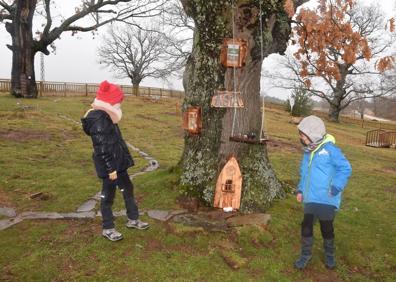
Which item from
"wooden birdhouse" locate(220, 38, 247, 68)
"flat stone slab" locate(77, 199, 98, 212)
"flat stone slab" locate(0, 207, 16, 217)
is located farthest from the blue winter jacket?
"flat stone slab" locate(0, 207, 16, 217)

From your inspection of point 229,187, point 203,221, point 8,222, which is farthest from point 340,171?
point 8,222

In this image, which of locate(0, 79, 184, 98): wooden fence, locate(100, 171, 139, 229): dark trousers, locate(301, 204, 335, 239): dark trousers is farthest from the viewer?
locate(0, 79, 184, 98): wooden fence

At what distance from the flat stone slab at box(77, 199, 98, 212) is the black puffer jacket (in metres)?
1.29

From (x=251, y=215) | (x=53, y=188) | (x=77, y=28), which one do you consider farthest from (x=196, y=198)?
(x=77, y=28)

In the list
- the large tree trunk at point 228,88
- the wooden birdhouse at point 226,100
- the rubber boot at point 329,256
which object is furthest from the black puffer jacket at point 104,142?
the rubber boot at point 329,256

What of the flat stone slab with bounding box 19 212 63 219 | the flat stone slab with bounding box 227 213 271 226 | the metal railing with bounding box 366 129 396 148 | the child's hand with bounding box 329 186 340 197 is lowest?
the metal railing with bounding box 366 129 396 148

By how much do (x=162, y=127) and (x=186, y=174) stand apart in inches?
392

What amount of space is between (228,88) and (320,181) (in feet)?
6.03

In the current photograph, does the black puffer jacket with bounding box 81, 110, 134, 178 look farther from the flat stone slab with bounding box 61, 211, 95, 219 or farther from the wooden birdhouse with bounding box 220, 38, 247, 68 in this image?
the wooden birdhouse with bounding box 220, 38, 247, 68

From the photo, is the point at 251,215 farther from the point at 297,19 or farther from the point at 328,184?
the point at 297,19

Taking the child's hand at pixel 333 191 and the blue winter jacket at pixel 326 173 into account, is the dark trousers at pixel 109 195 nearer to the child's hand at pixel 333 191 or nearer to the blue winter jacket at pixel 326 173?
the blue winter jacket at pixel 326 173

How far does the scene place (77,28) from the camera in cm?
2411

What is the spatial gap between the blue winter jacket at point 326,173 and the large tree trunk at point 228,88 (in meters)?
1.23

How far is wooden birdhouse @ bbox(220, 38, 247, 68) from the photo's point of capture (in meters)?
4.86
